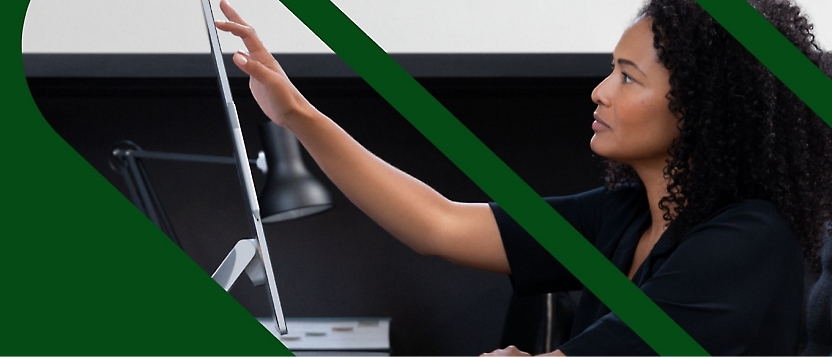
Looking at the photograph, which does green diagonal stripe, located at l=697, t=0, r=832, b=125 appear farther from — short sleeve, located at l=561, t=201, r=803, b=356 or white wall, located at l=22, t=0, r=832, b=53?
white wall, located at l=22, t=0, r=832, b=53

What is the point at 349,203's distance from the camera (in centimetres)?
158

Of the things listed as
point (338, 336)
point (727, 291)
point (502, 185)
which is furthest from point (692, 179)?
point (338, 336)

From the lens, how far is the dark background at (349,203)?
1552 millimetres

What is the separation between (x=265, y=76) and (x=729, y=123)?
419 millimetres

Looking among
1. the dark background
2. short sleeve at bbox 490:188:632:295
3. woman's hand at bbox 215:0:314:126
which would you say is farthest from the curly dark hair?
the dark background

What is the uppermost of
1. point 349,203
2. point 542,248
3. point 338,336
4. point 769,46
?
point 769,46

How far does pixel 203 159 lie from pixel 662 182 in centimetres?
66

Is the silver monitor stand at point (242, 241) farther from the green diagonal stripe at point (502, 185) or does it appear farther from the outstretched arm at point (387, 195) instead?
the outstretched arm at point (387, 195)

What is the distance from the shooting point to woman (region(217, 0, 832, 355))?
26.7 inches

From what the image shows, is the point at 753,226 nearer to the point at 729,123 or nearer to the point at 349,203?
the point at 729,123

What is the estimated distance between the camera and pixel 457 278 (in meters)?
1.59

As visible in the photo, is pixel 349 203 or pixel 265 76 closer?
pixel 265 76

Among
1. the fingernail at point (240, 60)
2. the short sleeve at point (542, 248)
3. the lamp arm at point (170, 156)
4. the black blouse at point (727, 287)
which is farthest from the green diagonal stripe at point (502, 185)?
the lamp arm at point (170, 156)

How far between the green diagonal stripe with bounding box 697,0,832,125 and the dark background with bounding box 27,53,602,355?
1.16 m
